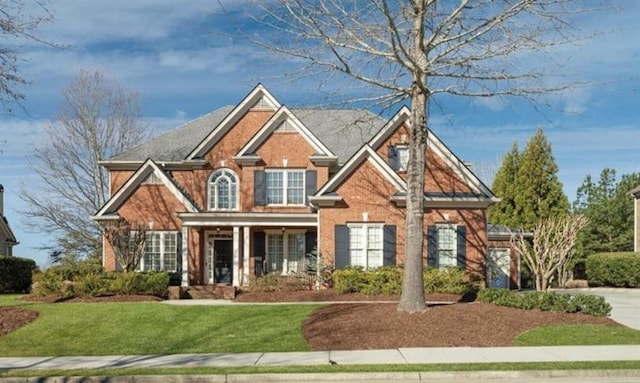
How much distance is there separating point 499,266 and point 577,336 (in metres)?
17.7

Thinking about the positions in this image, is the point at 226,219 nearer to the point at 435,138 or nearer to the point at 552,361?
the point at 435,138

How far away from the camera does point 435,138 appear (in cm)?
2508

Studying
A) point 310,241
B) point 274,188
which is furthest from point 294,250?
point 274,188

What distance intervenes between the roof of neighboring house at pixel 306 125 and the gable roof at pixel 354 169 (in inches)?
177

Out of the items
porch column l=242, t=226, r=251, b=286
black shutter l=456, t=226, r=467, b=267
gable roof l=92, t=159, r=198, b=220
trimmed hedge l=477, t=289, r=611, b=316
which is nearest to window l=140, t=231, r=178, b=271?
gable roof l=92, t=159, r=198, b=220

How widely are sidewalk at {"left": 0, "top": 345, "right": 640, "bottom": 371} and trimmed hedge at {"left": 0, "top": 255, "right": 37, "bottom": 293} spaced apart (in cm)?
1756

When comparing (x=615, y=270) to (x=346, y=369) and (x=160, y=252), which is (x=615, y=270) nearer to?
(x=160, y=252)

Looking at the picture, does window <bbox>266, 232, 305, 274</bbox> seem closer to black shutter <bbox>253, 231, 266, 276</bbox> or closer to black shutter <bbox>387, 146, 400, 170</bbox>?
black shutter <bbox>253, 231, 266, 276</bbox>

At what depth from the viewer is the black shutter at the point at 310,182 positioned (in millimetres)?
26766

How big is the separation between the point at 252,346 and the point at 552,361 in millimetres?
5921

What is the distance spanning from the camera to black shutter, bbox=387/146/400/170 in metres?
25.6

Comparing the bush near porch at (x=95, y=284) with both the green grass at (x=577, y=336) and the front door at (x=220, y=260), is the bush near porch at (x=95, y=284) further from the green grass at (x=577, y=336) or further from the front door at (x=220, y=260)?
the green grass at (x=577, y=336)

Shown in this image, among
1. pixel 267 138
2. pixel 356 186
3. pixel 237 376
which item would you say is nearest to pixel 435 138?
pixel 356 186

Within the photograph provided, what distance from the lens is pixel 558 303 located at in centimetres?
1524
